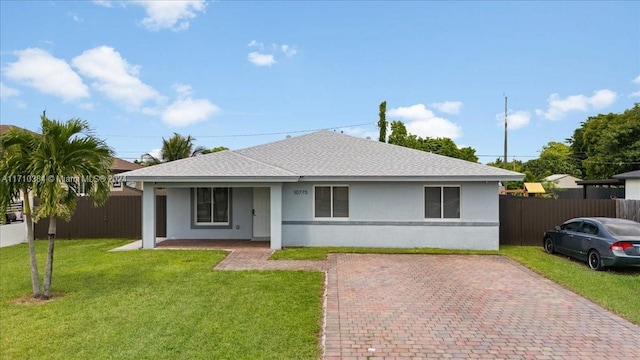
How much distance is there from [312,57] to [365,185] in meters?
8.46

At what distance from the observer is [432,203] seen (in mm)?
13594

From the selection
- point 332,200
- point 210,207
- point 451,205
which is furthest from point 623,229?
point 210,207

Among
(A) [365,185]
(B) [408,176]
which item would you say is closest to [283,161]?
(A) [365,185]

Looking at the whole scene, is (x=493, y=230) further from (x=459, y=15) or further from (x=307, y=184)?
(x=459, y=15)

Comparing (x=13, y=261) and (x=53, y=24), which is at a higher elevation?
(x=53, y=24)

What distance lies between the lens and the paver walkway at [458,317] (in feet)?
17.2

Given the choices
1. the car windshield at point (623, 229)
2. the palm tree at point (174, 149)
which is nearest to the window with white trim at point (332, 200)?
the car windshield at point (623, 229)

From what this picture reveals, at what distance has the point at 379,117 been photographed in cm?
3097

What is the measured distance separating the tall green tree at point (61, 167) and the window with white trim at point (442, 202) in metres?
10.1

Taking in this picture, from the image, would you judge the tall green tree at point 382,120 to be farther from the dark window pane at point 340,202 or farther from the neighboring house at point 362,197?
the dark window pane at point 340,202

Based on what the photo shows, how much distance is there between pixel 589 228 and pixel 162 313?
1171 centimetres

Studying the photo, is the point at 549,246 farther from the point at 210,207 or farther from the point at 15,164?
the point at 15,164

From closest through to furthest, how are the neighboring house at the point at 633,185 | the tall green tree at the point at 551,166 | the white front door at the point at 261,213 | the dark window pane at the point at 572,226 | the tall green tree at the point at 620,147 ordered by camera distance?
the dark window pane at the point at 572,226 → the white front door at the point at 261,213 → the neighboring house at the point at 633,185 → the tall green tree at the point at 620,147 → the tall green tree at the point at 551,166

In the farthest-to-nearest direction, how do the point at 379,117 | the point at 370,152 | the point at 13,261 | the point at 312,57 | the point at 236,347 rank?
the point at 379,117
the point at 312,57
the point at 370,152
the point at 13,261
the point at 236,347
